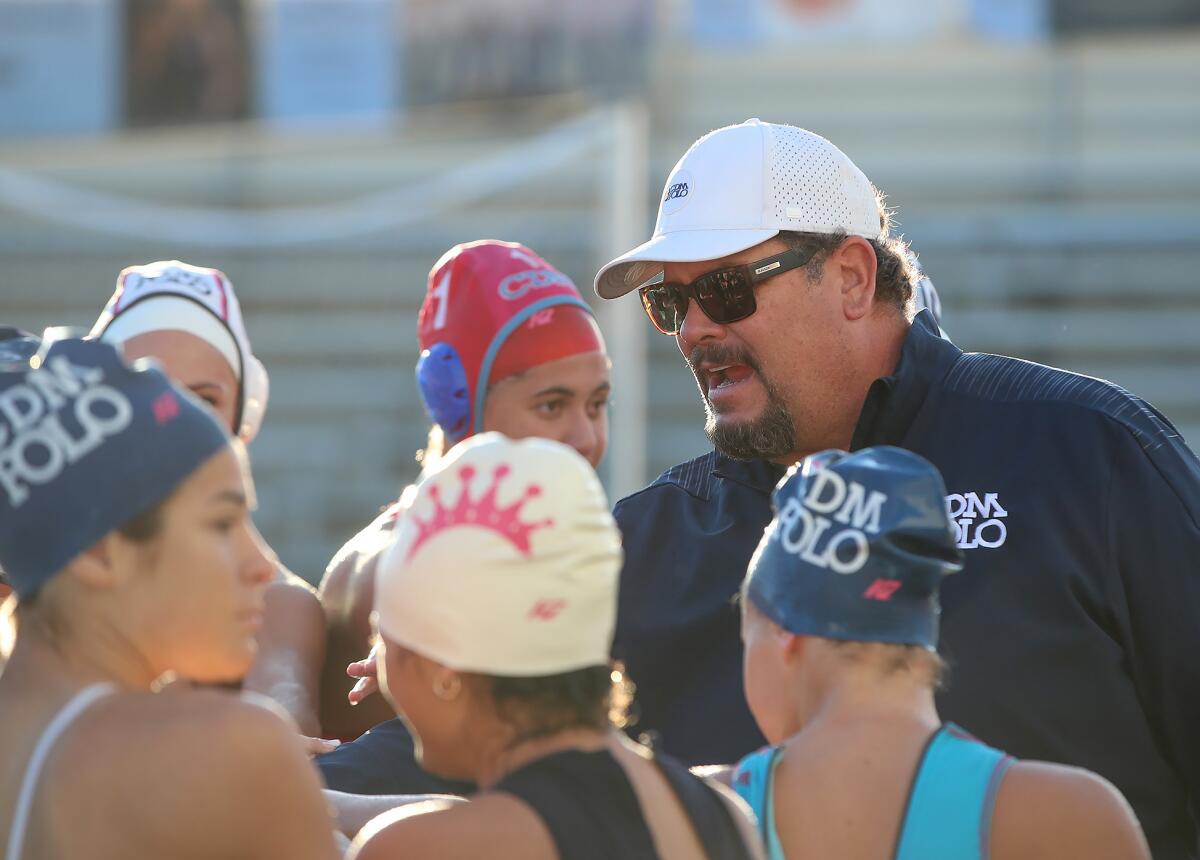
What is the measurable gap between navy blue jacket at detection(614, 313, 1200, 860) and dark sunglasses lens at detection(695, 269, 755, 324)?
365 mm

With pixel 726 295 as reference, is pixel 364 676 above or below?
below

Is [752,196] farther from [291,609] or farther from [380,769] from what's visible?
[380,769]

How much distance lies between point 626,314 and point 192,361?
6.31m

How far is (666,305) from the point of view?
3.85 m

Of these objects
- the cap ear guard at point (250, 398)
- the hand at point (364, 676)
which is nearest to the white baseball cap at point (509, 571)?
the hand at point (364, 676)

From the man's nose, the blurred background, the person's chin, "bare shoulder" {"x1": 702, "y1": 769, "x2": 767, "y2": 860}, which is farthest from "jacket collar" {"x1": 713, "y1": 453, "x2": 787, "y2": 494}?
the blurred background

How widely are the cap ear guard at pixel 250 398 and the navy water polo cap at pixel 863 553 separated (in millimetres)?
1827

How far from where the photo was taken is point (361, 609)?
3500mm

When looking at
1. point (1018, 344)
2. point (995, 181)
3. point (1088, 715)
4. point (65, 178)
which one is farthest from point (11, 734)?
point (65, 178)

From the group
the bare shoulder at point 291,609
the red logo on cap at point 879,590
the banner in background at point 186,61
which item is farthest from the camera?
the banner in background at point 186,61

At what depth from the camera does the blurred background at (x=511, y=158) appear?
11.8m

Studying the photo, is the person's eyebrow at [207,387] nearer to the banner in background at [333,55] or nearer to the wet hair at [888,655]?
the wet hair at [888,655]

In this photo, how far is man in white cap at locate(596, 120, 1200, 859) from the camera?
324 cm

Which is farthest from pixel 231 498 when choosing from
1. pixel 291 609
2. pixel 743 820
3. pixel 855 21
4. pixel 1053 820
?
pixel 855 21
